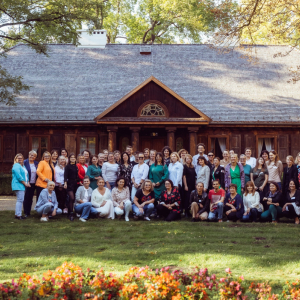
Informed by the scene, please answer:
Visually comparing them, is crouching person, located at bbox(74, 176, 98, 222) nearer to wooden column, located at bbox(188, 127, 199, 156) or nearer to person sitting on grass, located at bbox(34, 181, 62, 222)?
person sitting on grass, located at bbox(34, 181, 62, 222)

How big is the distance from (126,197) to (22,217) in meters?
2.74

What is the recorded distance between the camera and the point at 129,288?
167 inches

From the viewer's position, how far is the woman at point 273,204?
10.1 m

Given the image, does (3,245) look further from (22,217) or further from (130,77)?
(130,77)

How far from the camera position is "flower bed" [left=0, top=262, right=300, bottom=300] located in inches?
167

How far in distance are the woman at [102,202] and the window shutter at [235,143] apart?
1003 centimetres

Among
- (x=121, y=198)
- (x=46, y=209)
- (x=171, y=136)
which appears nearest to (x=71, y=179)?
(x=46, y=209)

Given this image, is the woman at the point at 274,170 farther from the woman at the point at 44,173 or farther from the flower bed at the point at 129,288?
the flower bed at the point at 129,288

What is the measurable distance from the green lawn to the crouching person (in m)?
0.40

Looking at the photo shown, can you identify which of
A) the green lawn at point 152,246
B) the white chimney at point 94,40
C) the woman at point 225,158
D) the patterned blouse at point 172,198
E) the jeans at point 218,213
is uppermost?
the white chimney at point 94,40

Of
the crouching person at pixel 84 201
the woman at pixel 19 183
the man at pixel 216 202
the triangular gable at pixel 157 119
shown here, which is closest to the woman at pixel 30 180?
the woman at pixel 19 183

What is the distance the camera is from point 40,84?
2102cm

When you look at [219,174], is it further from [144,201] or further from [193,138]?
[193,138]

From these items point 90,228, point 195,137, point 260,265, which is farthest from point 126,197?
point 195,137
